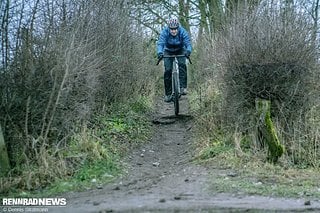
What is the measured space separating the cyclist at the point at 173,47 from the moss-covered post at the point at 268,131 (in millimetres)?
3424

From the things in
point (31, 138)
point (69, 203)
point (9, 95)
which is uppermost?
point (9, 95)

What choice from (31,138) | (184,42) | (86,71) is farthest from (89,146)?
(184,42)

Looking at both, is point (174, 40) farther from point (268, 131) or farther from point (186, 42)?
point (268, 131)

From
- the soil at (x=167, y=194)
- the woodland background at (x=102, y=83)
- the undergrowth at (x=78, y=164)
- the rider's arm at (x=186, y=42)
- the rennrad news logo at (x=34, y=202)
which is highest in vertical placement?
the rider's arm at (x=186, y=42)

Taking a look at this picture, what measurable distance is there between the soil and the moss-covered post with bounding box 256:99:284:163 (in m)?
1.13

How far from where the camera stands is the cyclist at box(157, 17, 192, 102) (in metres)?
13.1

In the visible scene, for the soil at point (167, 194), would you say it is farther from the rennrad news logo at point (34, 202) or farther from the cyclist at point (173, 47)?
the cyclist at point (173, 47)

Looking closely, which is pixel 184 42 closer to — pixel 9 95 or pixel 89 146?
pixel 89 146

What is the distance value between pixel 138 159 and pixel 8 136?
98.4 inches

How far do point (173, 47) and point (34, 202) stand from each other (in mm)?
6997

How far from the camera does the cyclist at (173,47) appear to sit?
1311cm

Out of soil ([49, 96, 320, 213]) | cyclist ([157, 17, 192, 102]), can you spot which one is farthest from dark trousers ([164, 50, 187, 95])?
soil ([49, 96, 320, 213])

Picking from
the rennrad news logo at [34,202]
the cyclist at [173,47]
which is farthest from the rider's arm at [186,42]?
the rennrad news logo at [34,202]

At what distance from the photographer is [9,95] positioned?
28.5 ft
